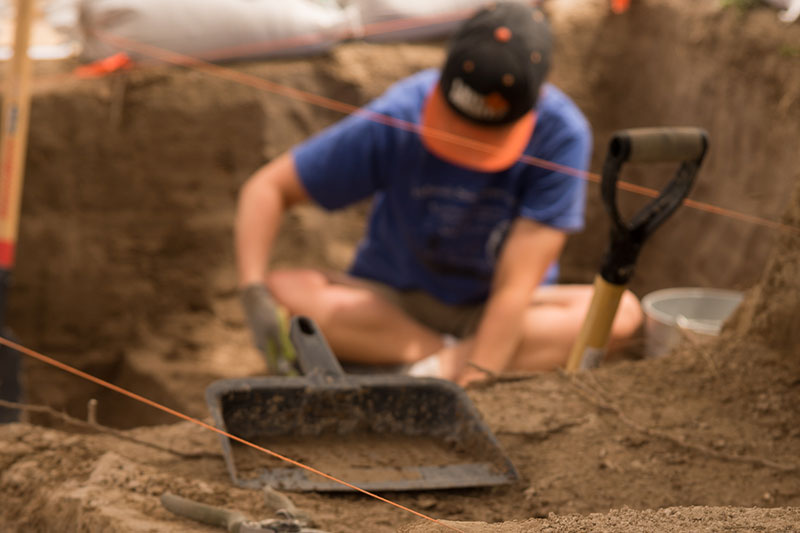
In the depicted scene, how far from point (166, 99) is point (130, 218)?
1.15 ft

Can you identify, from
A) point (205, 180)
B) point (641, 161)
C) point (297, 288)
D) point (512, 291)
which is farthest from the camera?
point (205, 180)

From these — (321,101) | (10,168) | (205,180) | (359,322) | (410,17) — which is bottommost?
(359,322)

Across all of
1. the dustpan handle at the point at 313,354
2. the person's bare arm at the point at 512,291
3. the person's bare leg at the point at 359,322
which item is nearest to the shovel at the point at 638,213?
the dustpan handle at the point at 313,354

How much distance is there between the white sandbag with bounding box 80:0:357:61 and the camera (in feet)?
8.01

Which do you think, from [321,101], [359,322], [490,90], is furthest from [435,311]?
[321,101]

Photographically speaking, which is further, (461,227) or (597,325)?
(461,227)

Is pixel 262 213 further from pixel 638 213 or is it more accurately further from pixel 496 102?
pixel 638 213

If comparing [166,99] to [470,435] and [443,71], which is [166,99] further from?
[470,435]

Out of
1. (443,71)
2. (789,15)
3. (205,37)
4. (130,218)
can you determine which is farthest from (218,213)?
(789,15)

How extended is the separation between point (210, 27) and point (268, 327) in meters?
1.02

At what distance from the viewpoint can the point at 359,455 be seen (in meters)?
1.15

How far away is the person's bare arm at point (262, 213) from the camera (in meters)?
2.05

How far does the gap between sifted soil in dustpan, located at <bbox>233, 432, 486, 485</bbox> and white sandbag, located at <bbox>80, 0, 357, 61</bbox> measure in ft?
5.26

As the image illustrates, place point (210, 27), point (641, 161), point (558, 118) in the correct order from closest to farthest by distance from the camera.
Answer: point (641, 161)
point (558, 118)
point (210, 27)
